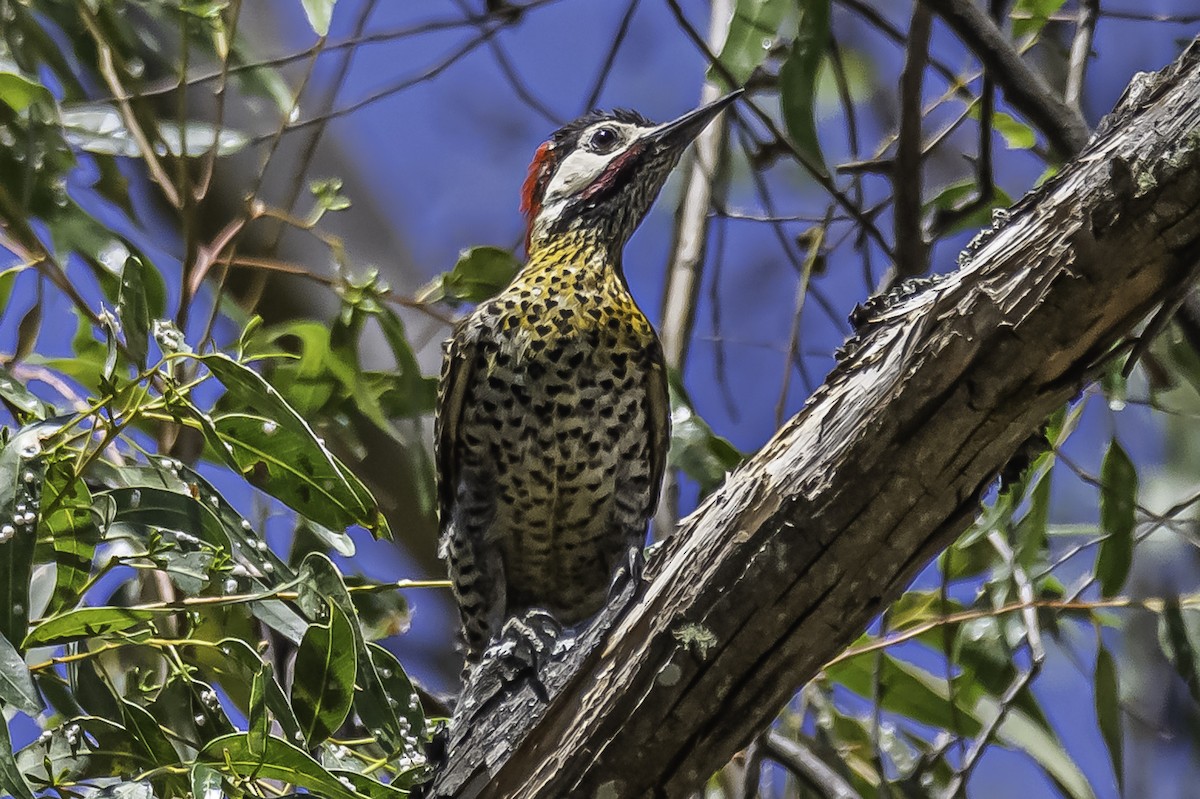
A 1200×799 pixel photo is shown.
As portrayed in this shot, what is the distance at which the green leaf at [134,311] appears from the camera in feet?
5.98

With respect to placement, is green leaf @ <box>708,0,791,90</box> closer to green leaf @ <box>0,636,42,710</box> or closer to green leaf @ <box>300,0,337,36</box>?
green leaf @ <box>300,0,337,36</box>

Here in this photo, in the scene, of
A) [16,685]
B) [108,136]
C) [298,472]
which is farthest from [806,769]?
[108,136]

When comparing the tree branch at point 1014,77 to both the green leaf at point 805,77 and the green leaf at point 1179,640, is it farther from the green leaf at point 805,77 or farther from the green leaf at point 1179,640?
the green leaf at point 1179,640

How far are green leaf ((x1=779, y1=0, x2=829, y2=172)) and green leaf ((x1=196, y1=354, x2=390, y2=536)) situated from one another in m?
1.10

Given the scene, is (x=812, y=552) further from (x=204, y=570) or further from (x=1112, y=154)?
(x=204, y=570)

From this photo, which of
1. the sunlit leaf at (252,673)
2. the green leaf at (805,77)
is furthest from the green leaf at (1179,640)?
the sunlit leaf at (252,673)

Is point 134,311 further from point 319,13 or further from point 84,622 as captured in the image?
point 319,13

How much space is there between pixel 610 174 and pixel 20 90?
3.98 feet

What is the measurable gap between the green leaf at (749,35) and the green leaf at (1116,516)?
0.94 m

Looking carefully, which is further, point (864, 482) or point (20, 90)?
point (20, 90)

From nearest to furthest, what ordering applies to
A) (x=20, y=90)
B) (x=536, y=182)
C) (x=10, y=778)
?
(x=10, y=778), (x=20, y=90), (x=536, y=182)

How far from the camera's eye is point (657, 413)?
2.83 meters

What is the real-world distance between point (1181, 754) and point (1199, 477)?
64 cm

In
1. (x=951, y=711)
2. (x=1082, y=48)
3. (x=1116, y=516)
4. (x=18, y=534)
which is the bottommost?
(x=18, y=534)
